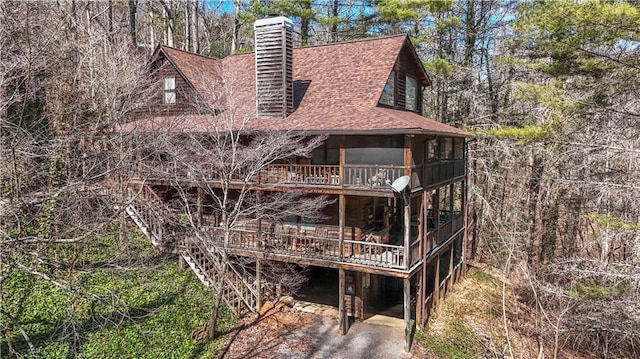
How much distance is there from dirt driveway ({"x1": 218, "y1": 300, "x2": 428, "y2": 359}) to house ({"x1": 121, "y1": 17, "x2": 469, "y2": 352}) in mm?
815

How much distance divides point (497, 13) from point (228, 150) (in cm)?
2007

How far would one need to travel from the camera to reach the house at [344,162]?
1409 centimetres

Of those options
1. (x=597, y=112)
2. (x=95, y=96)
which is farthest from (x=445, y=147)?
(x=95, y=96)

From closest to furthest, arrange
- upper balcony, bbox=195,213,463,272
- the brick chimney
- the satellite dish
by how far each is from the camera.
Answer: the satellite dish < upper balcony, bbox=195,213,463,272 < the brick chimney

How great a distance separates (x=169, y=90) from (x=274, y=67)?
19.3ft

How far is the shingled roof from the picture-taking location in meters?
14.5

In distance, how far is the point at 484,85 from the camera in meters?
26.7

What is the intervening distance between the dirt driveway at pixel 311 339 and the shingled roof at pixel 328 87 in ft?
23.1

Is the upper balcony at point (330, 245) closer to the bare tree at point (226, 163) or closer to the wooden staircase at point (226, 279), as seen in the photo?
the bare tree at point (226, 163)

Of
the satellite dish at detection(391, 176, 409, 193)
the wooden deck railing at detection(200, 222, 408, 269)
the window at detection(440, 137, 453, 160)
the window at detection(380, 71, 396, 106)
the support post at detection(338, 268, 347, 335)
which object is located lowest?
the support post at detection(338, 268, 347, 335)

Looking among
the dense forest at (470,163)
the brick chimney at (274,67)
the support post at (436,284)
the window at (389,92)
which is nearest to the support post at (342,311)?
the dense forest at (470,163)

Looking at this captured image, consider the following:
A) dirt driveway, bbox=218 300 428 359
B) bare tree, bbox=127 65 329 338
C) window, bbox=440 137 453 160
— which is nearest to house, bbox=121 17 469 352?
bare tree, bbox=127 65 329 338

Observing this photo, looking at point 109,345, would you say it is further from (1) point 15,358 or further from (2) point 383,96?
(2) point 383,96

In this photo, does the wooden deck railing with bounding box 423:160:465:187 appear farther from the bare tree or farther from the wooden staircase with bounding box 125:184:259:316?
the wooden staircase with bounding box 125:184:259:316
